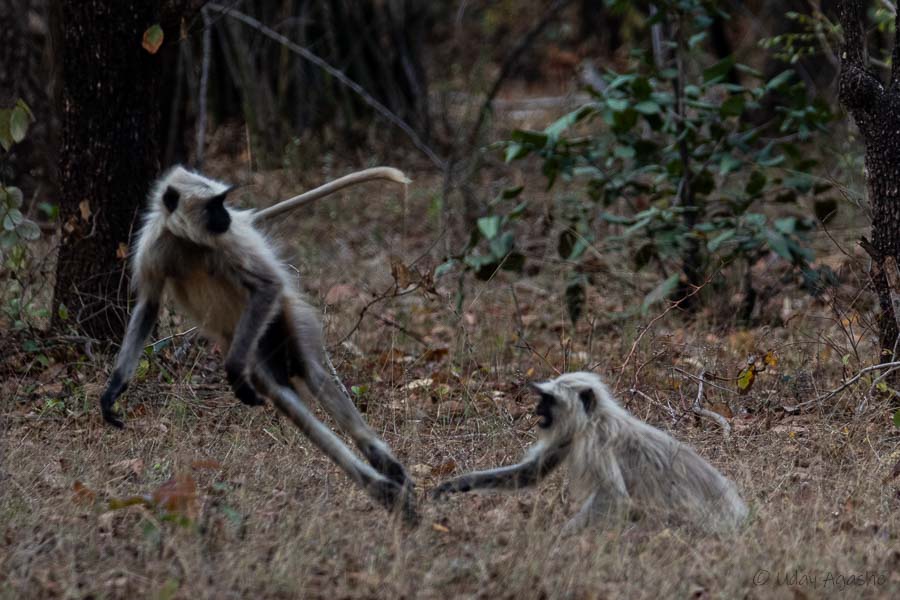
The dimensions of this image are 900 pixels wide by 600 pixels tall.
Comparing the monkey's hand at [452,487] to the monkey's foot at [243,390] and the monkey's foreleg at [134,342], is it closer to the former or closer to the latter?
the monkey's foot at [243,390]

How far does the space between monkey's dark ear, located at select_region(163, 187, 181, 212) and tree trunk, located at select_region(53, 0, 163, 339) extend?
5.80 ft

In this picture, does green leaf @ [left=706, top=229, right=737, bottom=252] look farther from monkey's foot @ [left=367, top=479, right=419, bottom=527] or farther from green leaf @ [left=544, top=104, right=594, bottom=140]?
monkey's foot @ [left=367, top=479, right=419, bottom=527]

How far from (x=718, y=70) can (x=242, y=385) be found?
12.6 ft

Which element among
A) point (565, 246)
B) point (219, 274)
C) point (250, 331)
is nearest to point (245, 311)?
point (250, 331)

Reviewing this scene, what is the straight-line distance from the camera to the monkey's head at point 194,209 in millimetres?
4012

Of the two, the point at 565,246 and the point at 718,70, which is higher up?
the point at 718,70

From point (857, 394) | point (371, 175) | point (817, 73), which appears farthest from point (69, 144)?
point (817, 73)

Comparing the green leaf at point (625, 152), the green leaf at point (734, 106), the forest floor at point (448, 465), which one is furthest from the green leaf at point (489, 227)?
the green leaf at point (734, 106)

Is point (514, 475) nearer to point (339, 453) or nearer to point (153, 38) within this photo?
point (339, 453)

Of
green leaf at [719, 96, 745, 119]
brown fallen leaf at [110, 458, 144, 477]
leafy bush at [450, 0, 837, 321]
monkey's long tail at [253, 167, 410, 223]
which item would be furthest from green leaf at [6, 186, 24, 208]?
green leaf at [719, 96, 745, 119]

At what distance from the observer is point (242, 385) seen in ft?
12.7

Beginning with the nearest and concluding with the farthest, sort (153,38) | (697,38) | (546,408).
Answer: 1. (546,408)
2. (153,38)
3. (697,38)

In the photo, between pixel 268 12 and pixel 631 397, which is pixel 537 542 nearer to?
pixel 631 397

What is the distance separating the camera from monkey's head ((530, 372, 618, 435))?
4039 mm
